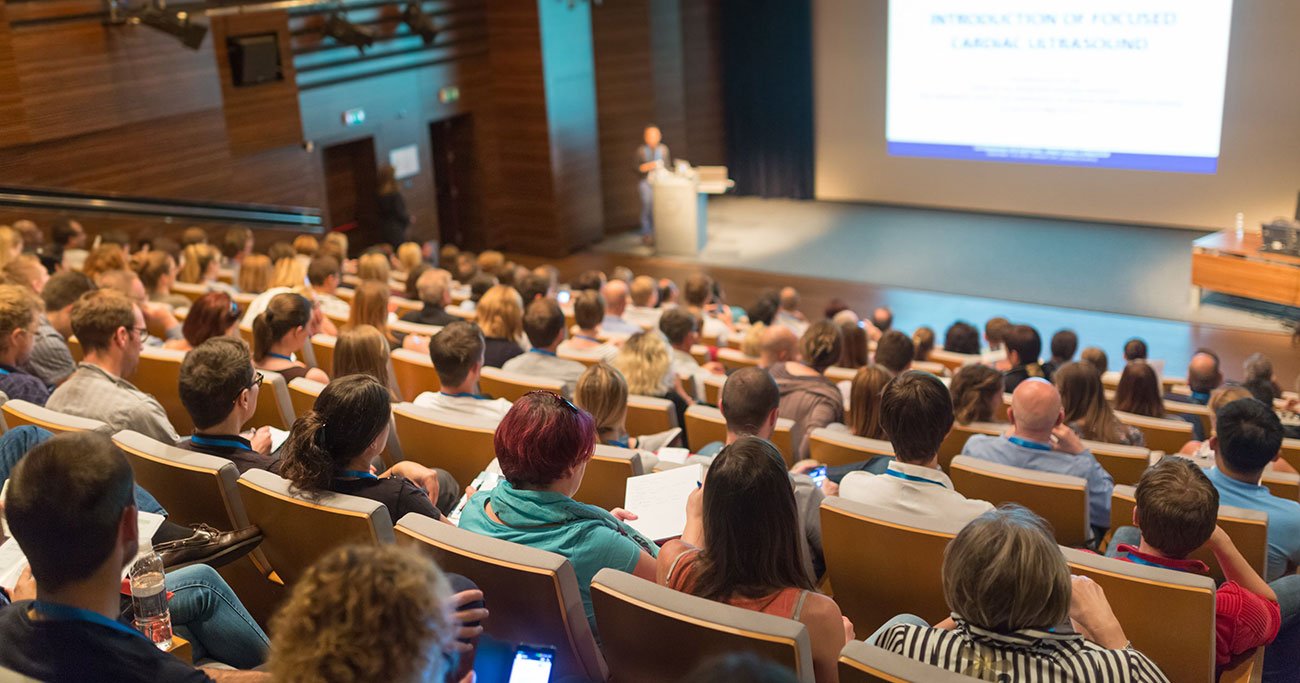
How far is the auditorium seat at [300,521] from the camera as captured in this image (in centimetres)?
274

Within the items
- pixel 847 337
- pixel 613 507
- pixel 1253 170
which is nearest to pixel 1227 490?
pixel 613 507

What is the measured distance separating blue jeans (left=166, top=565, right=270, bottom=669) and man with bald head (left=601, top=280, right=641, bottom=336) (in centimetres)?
451

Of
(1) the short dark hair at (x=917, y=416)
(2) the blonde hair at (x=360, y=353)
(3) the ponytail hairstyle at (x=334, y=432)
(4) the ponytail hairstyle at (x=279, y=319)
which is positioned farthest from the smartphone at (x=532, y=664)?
(4) the ponytail hairstyle at (x=279, y=319)

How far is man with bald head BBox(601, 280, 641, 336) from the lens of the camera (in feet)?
23.5

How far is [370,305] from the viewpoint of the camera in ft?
18.7

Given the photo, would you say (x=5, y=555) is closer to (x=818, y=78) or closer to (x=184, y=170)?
(x=184, y=170)

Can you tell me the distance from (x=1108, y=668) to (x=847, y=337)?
4178mm

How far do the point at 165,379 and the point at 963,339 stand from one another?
5.11 m

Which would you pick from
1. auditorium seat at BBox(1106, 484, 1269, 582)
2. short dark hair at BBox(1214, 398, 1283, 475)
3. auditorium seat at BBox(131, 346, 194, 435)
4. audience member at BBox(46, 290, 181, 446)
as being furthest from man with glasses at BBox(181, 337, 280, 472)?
short dark hair at BBox(1214, 398, 1283, 475)

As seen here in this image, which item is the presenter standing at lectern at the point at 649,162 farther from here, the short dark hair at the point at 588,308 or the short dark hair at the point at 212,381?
the short dark hair at the point at 212,381

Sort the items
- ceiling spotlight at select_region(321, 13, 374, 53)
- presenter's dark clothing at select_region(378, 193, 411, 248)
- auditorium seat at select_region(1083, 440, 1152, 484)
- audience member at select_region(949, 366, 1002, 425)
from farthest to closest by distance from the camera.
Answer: presenter's dark clothing at select_region(378, 193, 411, 248) < ceiling spotlight at select_region(321, 13, 374, 53) < audience member at select_region(949, 366, 1002, 425) < auditorium seat at select_region(1083, 440, 1152, 484)

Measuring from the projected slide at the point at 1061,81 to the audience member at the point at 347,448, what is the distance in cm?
1100

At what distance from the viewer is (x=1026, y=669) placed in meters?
2.22

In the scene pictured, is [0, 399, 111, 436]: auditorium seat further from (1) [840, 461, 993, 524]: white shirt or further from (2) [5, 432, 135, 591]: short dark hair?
(1) [840, 461, 993, 524]: white shirt
